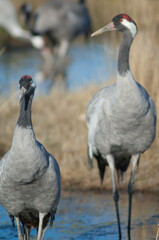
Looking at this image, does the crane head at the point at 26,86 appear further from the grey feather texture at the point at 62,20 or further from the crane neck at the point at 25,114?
the grey feather texture at the point at 62,20

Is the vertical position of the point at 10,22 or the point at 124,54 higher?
the point at 10,22

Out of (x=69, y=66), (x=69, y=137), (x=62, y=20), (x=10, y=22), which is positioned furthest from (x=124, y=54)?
(x=10, y=22)

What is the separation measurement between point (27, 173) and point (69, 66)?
11.3 metres

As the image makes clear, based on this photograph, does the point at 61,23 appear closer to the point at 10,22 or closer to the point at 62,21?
the point at 62,21

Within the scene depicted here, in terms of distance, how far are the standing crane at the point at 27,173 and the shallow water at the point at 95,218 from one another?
101 cm

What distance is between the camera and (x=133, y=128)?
517 centimetres

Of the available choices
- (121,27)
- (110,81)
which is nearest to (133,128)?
(121,27)

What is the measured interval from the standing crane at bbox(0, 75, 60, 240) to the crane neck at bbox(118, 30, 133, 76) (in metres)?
1.31

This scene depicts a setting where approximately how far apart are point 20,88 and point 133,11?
434cm

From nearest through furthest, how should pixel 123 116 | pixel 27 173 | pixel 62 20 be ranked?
pixel 27 173 → pixel 123 116 → pixel 62 20

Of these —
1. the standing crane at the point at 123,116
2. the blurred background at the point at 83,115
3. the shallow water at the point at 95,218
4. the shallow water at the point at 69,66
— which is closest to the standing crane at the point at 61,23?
the shallow water at the point at 69,66

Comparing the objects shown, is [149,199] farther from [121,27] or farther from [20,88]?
[20,88]

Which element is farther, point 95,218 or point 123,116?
point 95,218

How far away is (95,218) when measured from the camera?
18.5ft
